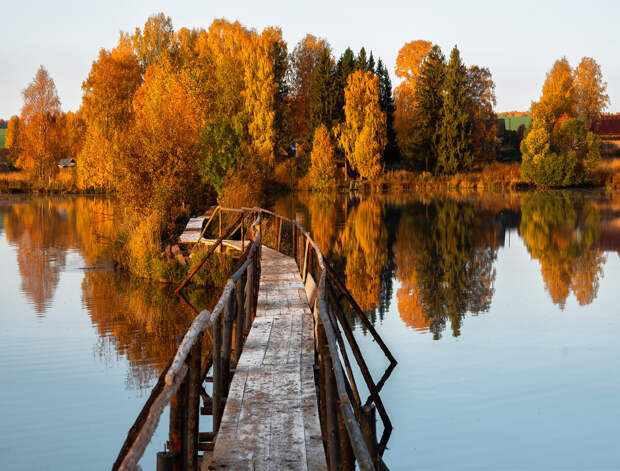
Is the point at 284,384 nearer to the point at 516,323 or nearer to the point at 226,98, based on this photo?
the point at 516,323

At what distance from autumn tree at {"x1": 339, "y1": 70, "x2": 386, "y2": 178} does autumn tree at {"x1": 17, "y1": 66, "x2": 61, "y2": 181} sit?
92.6 ft

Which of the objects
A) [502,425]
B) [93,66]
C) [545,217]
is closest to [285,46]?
[93,66]

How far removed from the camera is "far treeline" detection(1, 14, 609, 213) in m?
50.3

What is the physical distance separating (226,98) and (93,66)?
10150 millimetres

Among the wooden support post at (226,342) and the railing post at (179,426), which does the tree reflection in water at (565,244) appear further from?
the railing post at (179,426)

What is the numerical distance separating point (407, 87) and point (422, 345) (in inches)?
2347

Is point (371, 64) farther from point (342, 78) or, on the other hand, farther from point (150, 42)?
point (150, 42)

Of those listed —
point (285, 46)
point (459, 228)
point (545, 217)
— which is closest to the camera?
point (459, 228)

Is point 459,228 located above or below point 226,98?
below

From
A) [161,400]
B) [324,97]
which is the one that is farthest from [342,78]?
[161,400]

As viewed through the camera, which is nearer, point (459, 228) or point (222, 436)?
point (222, 436)

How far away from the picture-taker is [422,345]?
1343cm

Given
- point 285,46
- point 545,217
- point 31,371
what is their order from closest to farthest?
point 31,371 → point 545,217 → point 285,46

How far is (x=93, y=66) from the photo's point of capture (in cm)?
5103
